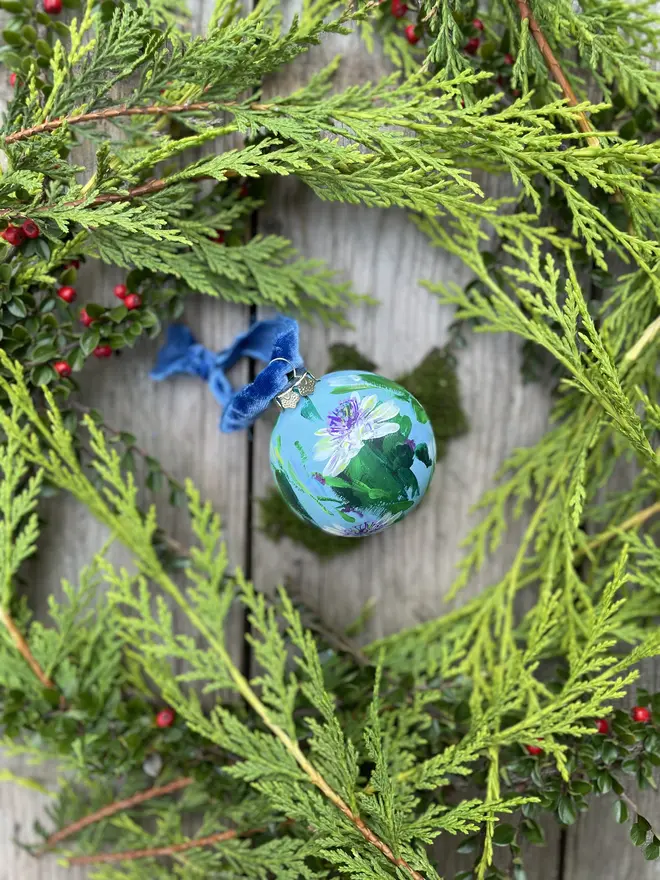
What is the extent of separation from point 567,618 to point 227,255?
0.70 meters

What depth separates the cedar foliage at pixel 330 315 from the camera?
31.5 inches

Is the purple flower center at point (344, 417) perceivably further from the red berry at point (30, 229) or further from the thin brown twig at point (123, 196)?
the red berry at point (30, 229)

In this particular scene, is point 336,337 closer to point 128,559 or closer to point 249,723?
point 128,559

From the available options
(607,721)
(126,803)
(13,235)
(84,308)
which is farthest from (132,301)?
(607,721)

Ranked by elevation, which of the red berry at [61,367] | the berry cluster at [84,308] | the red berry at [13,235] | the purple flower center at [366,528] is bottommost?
the purple flower center at [366,528]

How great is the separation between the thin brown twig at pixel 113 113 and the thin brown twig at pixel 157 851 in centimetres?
97

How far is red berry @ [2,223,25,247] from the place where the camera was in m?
0.86

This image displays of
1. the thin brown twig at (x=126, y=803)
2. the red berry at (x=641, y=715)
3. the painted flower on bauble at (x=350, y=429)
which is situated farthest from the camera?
the thin brown twig at (x=126, y=803)

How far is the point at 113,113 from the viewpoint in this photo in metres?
0.83

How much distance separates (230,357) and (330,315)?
17 cm

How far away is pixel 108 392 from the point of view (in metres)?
1.12

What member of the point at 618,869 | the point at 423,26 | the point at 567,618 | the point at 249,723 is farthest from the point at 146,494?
the point at 618,869

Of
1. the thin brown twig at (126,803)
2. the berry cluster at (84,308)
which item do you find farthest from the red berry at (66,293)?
the thin brown twig at (126,803)

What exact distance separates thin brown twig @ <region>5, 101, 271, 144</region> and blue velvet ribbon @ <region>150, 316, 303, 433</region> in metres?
0.28
